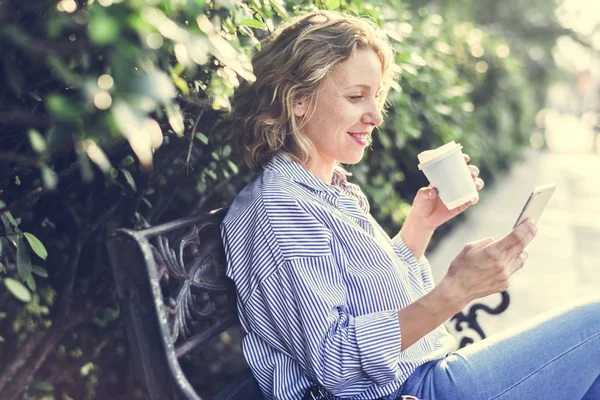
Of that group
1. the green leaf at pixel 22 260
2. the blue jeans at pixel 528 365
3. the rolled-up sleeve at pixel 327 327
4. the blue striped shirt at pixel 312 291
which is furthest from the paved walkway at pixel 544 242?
the green leaf at pixel 22 260

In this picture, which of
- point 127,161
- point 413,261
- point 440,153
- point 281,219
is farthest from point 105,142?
point 413,261

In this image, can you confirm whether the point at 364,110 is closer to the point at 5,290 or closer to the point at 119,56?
the point at 5,290

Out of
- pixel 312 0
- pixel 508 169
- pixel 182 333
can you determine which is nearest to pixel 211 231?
pixel 182 333

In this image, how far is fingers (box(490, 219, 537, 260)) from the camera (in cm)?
183

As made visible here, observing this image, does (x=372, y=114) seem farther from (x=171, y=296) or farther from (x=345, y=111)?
(x=171, y=296)

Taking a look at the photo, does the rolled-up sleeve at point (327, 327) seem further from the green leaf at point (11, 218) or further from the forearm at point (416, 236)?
the forearm at point (416, 236)

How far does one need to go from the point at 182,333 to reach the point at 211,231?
0.37 m

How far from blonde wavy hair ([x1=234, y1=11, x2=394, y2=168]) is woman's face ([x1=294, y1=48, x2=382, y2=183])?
0.07ft

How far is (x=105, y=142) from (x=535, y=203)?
1174mm

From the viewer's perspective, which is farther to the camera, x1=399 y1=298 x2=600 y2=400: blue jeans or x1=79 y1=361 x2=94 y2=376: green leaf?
x1=79 y1=361 x2=94 y2=376: green leaf

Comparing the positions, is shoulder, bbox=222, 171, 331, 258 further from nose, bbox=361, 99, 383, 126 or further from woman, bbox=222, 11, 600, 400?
nose, bbox=361, 99, 383, 126

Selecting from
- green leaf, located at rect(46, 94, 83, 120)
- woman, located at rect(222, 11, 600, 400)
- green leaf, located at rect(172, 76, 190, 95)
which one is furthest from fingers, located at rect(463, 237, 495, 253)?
green leaf, located at rect(46, 94, 83, 120)

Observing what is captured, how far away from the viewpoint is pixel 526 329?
2.06 meters

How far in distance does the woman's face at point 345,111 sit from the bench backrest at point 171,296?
38 centimetres
